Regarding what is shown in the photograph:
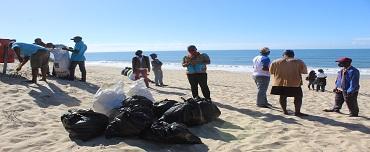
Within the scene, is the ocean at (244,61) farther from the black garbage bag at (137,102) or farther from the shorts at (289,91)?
the black garbage bag at (137,102)

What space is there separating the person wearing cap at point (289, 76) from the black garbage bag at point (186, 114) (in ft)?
7.28

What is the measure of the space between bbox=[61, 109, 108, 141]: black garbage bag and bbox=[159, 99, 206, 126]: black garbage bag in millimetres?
949

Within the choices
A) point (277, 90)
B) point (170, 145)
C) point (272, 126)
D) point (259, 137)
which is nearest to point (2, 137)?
point (170, 145)

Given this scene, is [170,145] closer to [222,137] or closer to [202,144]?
[202,144]

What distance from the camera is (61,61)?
1275 centimetres

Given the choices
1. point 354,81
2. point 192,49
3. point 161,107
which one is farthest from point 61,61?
point 354,81

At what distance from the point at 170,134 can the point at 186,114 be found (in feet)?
3.41

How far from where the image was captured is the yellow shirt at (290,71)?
27.2ft

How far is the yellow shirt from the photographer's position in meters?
8.29

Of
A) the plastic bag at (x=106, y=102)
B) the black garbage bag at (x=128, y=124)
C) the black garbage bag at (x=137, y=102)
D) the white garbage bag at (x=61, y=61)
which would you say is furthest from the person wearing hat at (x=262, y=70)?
the white garbage bag at (x=61, y=61)

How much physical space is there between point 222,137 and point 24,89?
5346mm

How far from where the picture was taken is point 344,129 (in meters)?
7.43

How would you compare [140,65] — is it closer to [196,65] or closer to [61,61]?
[61,61]

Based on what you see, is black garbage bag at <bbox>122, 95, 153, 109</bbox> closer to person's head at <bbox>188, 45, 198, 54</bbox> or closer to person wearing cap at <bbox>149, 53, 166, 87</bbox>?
person's head at <bbox>188, 45, 198, 54</bbox>
